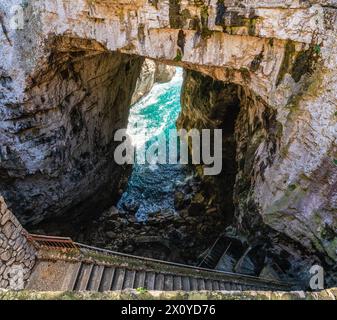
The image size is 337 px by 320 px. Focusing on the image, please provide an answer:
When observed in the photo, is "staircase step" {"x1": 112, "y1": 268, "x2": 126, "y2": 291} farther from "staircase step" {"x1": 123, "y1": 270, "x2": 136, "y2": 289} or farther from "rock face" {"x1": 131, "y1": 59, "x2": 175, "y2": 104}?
"rock face" {"x1": 131, "y1": 59, "x2": 175, "y2": 104}

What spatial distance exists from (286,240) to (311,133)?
2197 mm

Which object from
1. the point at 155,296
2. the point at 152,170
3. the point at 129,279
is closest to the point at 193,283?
the point at 129,279

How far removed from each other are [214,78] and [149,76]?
12.1 meters

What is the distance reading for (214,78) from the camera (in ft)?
21.0

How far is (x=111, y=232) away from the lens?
10.3 metres

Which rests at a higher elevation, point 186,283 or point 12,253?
point 12,253

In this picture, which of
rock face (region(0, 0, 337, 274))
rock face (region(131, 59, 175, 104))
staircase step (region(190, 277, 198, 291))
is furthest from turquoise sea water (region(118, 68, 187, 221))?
staircase step (region(190, 277, 198, 291))

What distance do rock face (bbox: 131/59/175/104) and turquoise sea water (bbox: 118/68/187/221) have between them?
18.7 inches

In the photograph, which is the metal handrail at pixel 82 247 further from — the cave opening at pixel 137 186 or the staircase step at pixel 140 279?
the cave opening at pixel 137 186

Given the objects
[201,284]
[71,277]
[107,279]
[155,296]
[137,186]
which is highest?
[155,296]

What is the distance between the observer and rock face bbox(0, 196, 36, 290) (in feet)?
17.3

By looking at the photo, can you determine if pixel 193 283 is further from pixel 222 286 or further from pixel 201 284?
pixel 222 286
